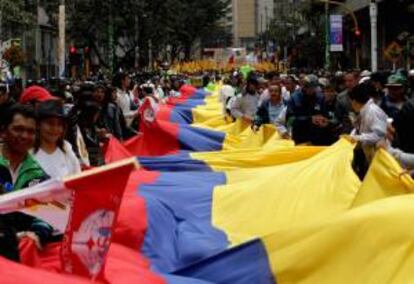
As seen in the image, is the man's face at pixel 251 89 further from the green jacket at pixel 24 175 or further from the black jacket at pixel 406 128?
the green jacket at pixel 24 175

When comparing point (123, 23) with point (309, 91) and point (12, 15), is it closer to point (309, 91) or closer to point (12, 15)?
point (12, 15)

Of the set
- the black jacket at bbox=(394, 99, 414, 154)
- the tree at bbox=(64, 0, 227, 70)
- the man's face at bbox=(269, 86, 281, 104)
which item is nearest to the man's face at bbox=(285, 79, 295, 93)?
the man's face at bbox=(269, 86, 281, 104)

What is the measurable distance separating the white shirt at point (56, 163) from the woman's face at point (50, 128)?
0.13m

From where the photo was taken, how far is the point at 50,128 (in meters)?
6.87

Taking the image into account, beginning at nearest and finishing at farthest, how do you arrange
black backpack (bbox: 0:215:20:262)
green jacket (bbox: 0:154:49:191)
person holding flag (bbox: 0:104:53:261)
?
black backpack (bbox: 0:215:20:262)
person holding flag (bbox: 0:104:53:261)
green jacket (bbox: 0:154:49:191)

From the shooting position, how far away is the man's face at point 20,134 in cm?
598

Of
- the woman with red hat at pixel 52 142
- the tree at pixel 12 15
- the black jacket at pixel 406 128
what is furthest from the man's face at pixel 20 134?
the tree at pixel 12 15

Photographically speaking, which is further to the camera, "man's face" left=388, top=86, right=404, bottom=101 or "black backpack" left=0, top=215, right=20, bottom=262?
"man's face" left=388, top=86, right=404, bottom=101

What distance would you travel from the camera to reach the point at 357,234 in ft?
18.6

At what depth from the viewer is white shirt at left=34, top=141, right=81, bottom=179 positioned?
22.7 ft

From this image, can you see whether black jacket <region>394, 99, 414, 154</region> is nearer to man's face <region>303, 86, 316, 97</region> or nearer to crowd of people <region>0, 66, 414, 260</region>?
crowd of people <region>0, 66, 414, 260</region>

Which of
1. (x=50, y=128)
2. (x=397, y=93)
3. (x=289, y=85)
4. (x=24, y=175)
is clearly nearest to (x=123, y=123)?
(x=397, y=93)

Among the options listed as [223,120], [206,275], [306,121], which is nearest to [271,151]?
[306,121]

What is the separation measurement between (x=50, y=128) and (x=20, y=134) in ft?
2.84
